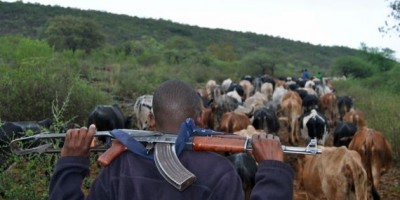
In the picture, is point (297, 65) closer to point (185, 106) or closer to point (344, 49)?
point (344, 49)

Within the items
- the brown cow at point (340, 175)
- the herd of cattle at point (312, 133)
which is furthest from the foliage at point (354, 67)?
the brown cow at point (340, 175)

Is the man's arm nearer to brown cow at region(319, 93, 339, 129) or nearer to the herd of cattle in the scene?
the herd of cattle

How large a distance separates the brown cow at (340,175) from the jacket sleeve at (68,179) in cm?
418

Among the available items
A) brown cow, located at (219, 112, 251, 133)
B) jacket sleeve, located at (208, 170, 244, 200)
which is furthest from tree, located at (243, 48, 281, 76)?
jacket sleeve, located at (208, 170, 244, 200)

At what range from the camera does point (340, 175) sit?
6160 millimetres

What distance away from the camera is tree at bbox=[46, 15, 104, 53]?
108 ft

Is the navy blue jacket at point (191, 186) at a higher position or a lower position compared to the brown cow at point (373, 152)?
higher

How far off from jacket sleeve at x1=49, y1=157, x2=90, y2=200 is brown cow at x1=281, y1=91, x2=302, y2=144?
36.4ft

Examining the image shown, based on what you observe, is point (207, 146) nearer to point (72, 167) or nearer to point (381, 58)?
point (72, 167)

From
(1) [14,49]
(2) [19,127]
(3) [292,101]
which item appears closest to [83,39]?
(1) [14,49]

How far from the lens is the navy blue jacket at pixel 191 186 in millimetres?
2365

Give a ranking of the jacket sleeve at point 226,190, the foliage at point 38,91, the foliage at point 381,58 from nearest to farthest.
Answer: the jacket sleeve at point 226,190 < the foliage at point 38,91 < the foliage at point 381,58

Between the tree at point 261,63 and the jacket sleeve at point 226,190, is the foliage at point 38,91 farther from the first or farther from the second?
the tree at point 261,63

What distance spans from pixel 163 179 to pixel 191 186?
0.45ft
